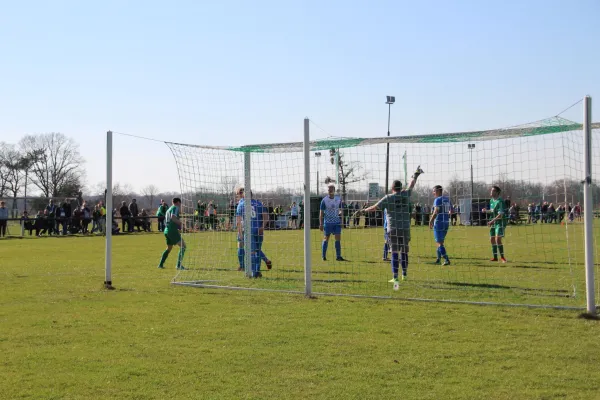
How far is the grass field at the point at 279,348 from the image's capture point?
5.66 metres

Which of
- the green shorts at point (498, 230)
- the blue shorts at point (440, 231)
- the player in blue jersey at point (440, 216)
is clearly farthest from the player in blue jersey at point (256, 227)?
the green shorts at point (498, 230)

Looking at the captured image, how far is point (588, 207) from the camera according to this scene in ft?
28.9

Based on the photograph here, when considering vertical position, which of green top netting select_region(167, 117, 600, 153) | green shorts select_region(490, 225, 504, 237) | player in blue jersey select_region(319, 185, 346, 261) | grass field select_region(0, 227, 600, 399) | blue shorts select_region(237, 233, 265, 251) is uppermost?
green top netting select_region(167, 117, 600, 153)

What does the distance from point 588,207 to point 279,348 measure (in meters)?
4.82

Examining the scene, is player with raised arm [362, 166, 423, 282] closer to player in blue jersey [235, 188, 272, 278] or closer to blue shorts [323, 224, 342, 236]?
player in blue jersey [235, 188, 272, 278]

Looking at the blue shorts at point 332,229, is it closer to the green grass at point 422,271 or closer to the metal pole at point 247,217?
the green grass at point 422,271

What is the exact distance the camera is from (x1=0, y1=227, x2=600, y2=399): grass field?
566 centimetres

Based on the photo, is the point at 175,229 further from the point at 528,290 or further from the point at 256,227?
the point at 528,290

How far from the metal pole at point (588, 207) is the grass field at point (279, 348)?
514mm

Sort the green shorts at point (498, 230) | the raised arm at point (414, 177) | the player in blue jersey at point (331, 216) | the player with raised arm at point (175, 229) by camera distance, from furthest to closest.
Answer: the player in blue jersey at point (331, 216), the green shorts at point (498, 230), the player with raised arm at point (175, 229), the raised arm at point (414, 177)

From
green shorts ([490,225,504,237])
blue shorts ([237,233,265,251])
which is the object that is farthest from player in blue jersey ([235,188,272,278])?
green shorts ([490,225,504,237])

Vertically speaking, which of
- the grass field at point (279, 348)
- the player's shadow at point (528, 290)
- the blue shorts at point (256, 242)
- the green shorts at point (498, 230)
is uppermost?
the green shorts at point (498, 230)

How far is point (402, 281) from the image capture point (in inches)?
505

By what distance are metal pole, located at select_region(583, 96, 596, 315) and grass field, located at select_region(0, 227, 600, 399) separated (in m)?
0.51
